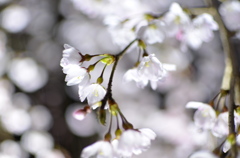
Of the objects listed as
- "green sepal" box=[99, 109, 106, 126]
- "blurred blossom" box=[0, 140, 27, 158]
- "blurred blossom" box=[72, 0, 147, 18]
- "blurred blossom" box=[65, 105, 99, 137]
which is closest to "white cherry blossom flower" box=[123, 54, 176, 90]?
"green sepal" box=[99, 109, 106, 126]

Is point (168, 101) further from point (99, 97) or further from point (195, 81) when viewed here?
point (99, 97)

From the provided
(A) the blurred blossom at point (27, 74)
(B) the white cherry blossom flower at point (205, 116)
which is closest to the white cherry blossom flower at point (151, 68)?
(B) the white cherry blossom flower at point (205, 116)

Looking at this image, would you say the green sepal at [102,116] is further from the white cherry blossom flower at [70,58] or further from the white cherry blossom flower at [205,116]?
the white cherry blossom flower at [205,116]

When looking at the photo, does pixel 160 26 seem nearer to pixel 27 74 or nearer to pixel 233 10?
pixel 233 10

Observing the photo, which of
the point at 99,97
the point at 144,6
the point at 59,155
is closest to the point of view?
the point at 99,97

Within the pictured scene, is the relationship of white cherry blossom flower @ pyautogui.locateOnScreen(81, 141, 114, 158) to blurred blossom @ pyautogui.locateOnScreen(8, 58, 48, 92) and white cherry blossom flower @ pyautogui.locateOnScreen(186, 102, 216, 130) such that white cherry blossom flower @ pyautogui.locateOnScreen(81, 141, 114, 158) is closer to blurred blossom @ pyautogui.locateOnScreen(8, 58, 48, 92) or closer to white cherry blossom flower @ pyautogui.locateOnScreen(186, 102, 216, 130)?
white cherry blossom flower @ pyautogui.locateOnScreen(186, 102, 216, 130)

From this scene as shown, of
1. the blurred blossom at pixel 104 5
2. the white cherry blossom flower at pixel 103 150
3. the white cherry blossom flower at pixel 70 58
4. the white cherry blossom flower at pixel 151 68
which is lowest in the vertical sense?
the blurred blossom at pixel 104 5

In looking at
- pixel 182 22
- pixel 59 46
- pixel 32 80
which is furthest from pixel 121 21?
pixel 59 46

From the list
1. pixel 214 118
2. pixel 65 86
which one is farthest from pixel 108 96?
pixel 65 86
